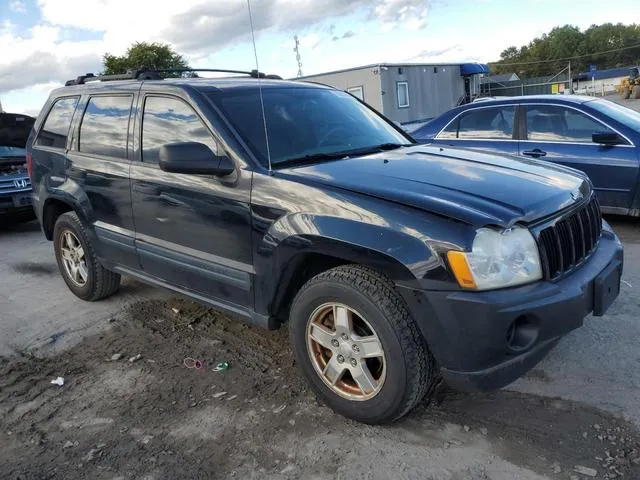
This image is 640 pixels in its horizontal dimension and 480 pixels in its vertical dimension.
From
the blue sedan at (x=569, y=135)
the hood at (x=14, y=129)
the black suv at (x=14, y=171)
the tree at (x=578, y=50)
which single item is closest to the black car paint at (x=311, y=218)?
the blue sedan at (x=569, y=135)

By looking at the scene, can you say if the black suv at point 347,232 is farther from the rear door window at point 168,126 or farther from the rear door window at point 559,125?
the rear door window at point 559,125

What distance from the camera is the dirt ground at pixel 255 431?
2.65 m

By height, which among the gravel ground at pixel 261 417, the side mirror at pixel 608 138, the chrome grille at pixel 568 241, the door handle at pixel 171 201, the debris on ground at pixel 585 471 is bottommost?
the debris on ground at pixel 585 471

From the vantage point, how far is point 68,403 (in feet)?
11.2

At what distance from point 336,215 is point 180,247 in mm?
1333

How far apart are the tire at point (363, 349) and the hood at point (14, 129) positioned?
23.0 feet

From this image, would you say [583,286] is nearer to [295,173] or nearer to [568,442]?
[568,442]

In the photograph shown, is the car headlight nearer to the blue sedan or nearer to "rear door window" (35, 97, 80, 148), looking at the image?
the blue sedan

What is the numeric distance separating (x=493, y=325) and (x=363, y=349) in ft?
2.25

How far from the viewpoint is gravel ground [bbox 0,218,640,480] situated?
268 cm

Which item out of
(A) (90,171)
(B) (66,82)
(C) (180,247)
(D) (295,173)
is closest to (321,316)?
(D) (295,173)

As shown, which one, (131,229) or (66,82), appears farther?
A: (66,82)

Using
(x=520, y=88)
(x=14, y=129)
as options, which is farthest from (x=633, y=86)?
(x=14, y=129)

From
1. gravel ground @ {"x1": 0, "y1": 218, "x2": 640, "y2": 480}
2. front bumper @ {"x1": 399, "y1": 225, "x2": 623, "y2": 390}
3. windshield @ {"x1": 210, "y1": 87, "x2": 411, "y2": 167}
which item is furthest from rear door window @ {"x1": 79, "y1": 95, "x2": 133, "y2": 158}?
front bumper @ {"x1": 399, "y1": 225, "x2": 623, "y2": 390}
